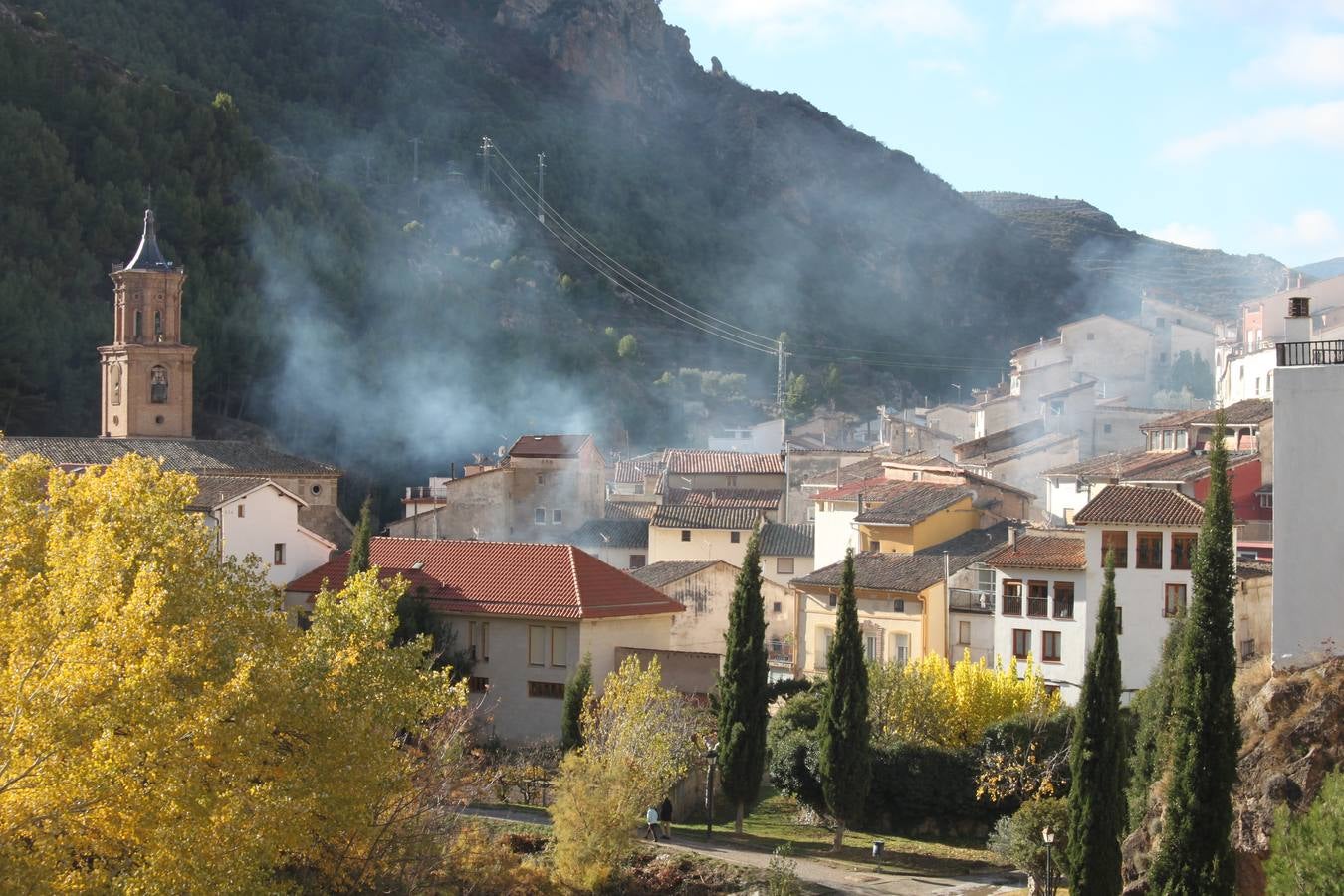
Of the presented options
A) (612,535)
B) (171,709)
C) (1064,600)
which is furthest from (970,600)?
(171,709)

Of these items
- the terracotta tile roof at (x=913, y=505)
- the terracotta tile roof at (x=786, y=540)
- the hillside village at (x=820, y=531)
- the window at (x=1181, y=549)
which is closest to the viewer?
the hillside village at (x=820, y=531)

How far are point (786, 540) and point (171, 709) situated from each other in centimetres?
3543

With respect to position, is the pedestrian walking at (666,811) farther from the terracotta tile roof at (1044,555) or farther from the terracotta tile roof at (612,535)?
the terracotta tile roof at (612,535)

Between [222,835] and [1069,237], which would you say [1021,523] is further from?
[1069,237]

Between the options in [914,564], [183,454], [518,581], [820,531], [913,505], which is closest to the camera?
[518,581]

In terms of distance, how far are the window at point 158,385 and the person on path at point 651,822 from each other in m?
41.5

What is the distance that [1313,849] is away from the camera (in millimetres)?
16578

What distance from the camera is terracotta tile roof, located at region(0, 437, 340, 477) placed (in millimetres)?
53844

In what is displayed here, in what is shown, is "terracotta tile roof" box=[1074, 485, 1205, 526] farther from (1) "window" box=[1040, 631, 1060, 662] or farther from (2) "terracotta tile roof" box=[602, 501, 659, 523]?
(2) "terracotta tile roof" box=[602, 501, 659, 523]

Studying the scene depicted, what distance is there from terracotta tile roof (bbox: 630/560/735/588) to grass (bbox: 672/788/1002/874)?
13.2m

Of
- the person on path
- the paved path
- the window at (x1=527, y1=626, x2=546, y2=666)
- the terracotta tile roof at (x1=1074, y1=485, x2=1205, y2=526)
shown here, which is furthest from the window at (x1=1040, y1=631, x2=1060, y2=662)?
the person on path

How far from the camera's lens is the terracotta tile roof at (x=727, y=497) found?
185 ft

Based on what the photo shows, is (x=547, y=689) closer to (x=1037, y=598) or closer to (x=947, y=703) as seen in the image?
(x=947, y=703)

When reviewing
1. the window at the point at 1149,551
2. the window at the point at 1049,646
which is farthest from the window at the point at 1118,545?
the window at the point at 1049,646
